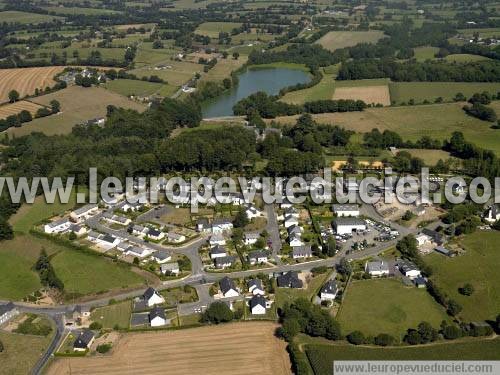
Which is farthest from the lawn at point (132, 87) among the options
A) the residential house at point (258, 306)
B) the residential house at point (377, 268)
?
the residential house at point (258, 306)

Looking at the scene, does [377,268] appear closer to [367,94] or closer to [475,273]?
[475,273]

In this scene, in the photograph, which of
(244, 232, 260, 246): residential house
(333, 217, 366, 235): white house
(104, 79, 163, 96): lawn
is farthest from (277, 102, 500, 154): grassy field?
(244, 232, 260, 246): residential house

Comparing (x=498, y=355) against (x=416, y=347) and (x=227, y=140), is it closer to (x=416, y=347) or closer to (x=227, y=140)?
(x=416, y=347)

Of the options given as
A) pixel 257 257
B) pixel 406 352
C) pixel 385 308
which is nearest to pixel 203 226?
pixel 257 257

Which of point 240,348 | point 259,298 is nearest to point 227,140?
point 259,298

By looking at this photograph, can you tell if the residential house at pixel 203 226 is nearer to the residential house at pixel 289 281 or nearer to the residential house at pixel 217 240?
the residential house at pixel 217 240
